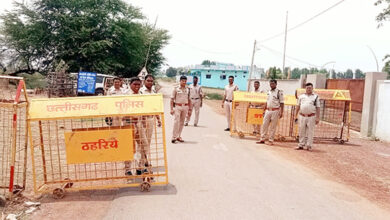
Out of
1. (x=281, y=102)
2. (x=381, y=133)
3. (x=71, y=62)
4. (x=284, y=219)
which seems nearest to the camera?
(x=284, y=219)

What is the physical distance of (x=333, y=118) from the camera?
1387 cm

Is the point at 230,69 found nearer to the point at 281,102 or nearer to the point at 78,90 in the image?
the point at 78,90

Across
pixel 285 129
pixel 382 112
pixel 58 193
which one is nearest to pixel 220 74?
pixel 285 129

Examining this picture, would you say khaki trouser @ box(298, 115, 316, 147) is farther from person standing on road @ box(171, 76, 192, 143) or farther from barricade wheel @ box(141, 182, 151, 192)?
barricade wheel @ box(141, 182, 151, 192)

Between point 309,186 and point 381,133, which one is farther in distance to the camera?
point 381,133

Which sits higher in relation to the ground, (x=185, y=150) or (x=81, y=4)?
(x=81, y=4)

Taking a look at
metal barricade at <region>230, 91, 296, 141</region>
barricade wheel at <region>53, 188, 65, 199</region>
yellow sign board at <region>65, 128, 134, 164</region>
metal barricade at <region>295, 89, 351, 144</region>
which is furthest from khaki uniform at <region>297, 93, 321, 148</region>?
barricade wheel at <region>53, 188, 65, 199</region>

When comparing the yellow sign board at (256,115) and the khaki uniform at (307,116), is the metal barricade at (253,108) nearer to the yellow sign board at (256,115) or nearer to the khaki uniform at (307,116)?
the yellow sign board at (256,115)

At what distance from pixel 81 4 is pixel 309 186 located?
30.1 meters

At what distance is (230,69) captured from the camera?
72.9m

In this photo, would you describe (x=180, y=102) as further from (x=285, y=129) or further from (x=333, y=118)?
(x=333, y=118)

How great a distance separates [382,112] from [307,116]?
167 inches

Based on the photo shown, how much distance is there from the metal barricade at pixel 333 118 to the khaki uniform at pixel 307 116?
1.49 m

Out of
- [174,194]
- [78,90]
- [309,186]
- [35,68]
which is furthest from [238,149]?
[35,68]
